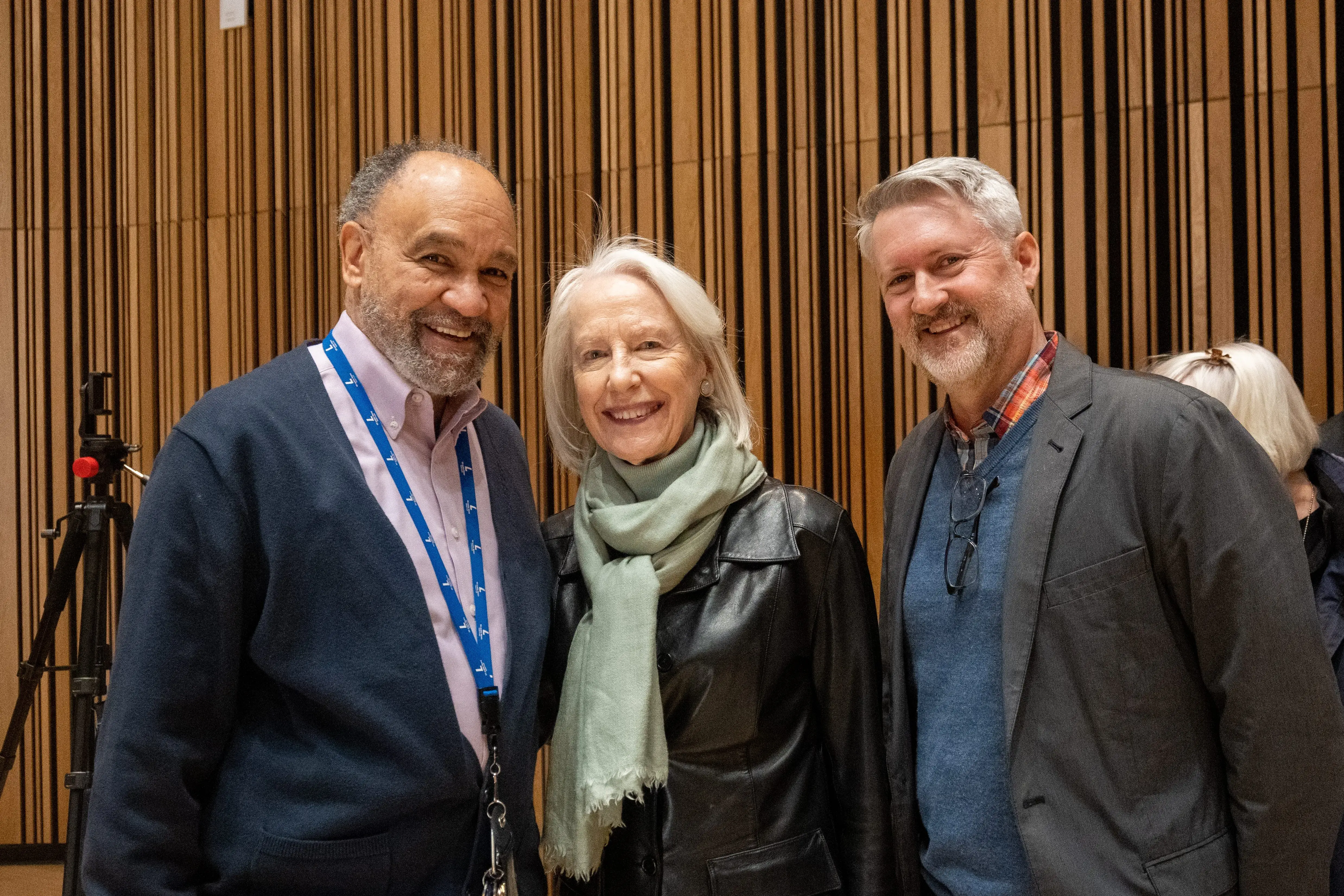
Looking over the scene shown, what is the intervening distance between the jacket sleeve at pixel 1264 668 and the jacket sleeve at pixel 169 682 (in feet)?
4.92

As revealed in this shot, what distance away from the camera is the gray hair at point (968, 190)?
6.46 ft

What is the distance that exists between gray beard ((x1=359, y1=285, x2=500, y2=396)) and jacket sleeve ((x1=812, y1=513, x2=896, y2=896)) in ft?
2.56

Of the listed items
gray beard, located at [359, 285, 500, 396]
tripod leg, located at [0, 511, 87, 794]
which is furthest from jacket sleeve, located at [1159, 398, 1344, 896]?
tripod leg, located at [0, 511, 87, 794]

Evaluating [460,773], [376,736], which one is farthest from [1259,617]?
[376,736]

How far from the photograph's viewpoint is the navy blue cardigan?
1.51m

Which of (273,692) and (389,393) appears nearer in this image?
(273,692)

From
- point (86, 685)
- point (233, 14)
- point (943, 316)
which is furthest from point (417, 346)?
point (233, 14)

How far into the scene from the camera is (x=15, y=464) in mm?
4496

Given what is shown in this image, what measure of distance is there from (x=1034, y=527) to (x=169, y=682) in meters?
1.39

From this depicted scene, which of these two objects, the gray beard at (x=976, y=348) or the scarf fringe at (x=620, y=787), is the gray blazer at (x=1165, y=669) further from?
the scarf fringe at (x=620, y=787)

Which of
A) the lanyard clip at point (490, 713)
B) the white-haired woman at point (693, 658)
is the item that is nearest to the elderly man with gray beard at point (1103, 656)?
the white-haired woman at point (693, 658)

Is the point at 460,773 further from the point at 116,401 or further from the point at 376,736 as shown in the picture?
the point at 116,401

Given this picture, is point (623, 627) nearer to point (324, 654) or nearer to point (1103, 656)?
point (324, 654)

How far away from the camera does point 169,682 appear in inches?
59.6
